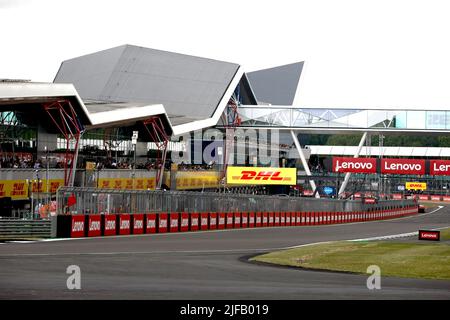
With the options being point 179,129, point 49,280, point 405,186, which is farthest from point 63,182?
point 405,186

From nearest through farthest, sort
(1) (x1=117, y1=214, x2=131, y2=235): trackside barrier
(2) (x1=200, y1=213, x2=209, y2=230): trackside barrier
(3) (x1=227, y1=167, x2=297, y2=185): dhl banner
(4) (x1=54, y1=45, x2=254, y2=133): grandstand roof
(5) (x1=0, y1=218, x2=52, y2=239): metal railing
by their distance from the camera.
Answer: (5) (x1=0, y1=218, x2=52, y2=239): metal railing
(1) (x1=117, y1=214, x2=131, y2=235): trackside barrier
(2) (x1=200, y1=213, x2=209, y2=230): trackside barrier
(3) (x1=227, y1=167, x2=297, y2=185): dhl banner
(4) (x1=54, y1=45, x2=254, y2=133): grandstand roof

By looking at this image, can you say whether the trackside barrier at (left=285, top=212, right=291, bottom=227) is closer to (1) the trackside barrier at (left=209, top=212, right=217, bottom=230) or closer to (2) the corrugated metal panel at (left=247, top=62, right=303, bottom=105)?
(1) the trackside barrier at (left=209, top=212, right=217, bottom=230)

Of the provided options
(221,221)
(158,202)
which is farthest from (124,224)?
(221,221)

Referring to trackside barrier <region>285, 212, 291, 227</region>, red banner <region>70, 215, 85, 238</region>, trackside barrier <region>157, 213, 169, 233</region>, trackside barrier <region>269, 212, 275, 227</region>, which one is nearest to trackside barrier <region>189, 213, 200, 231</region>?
trackside barrier <region>157, 213, 169, 233</region>

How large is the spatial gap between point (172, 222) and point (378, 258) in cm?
2222

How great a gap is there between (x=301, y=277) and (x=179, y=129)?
62.8 meters

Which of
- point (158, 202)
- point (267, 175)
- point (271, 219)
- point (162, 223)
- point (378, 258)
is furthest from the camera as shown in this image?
point (267, 175)

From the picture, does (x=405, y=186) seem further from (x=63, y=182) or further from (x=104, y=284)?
(x=104, y=284)

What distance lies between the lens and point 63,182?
191ft

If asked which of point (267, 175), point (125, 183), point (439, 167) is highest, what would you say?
point (439, 167)

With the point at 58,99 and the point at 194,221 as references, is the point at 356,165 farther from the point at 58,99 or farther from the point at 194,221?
the point at 194,221

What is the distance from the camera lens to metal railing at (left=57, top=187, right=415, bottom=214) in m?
38.0

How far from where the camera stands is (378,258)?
2509cm

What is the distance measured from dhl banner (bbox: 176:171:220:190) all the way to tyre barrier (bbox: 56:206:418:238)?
1512 cm
